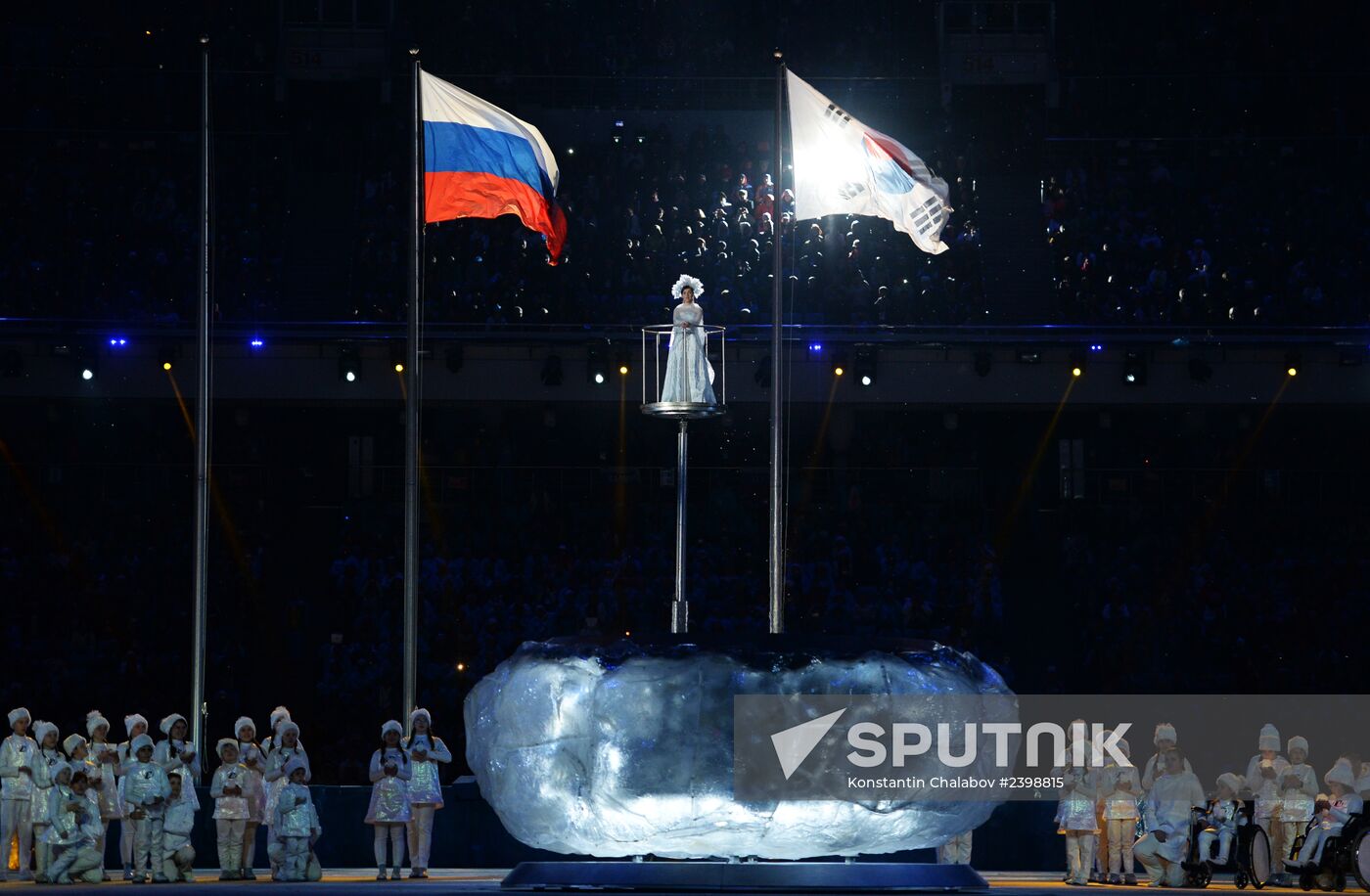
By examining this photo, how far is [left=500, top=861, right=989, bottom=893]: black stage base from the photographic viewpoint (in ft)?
52.1

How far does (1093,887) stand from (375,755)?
6.65 meters

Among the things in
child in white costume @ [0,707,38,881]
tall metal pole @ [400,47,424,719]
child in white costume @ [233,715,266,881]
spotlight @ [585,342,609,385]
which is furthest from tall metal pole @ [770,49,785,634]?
spotlight @ [585,342,609,385]

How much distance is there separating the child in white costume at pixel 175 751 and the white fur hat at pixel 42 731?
0.99m

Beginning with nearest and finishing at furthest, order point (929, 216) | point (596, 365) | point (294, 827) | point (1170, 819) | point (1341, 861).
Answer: point (1341, 861) → point (1170, 819) → point (294, 827) → point (929, 216) → point (596, 365)

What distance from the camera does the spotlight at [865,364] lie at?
102 feet

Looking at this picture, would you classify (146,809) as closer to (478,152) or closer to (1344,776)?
(478,152)

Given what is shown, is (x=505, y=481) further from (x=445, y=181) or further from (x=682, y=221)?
(x=445, y=181)

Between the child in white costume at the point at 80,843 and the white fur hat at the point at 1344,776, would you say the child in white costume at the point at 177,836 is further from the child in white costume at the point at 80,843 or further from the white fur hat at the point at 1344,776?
the white fur hat at the point at 1344,776

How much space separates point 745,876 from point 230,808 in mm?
6007

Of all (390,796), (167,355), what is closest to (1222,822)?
(390,796)

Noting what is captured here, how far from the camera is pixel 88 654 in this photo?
29.9m

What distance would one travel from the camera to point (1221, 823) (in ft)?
62.2

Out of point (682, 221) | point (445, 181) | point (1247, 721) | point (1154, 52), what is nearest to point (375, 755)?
point (445, 181)

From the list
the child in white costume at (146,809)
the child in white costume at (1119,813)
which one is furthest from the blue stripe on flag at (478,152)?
the child in white costume at (1119,813)
